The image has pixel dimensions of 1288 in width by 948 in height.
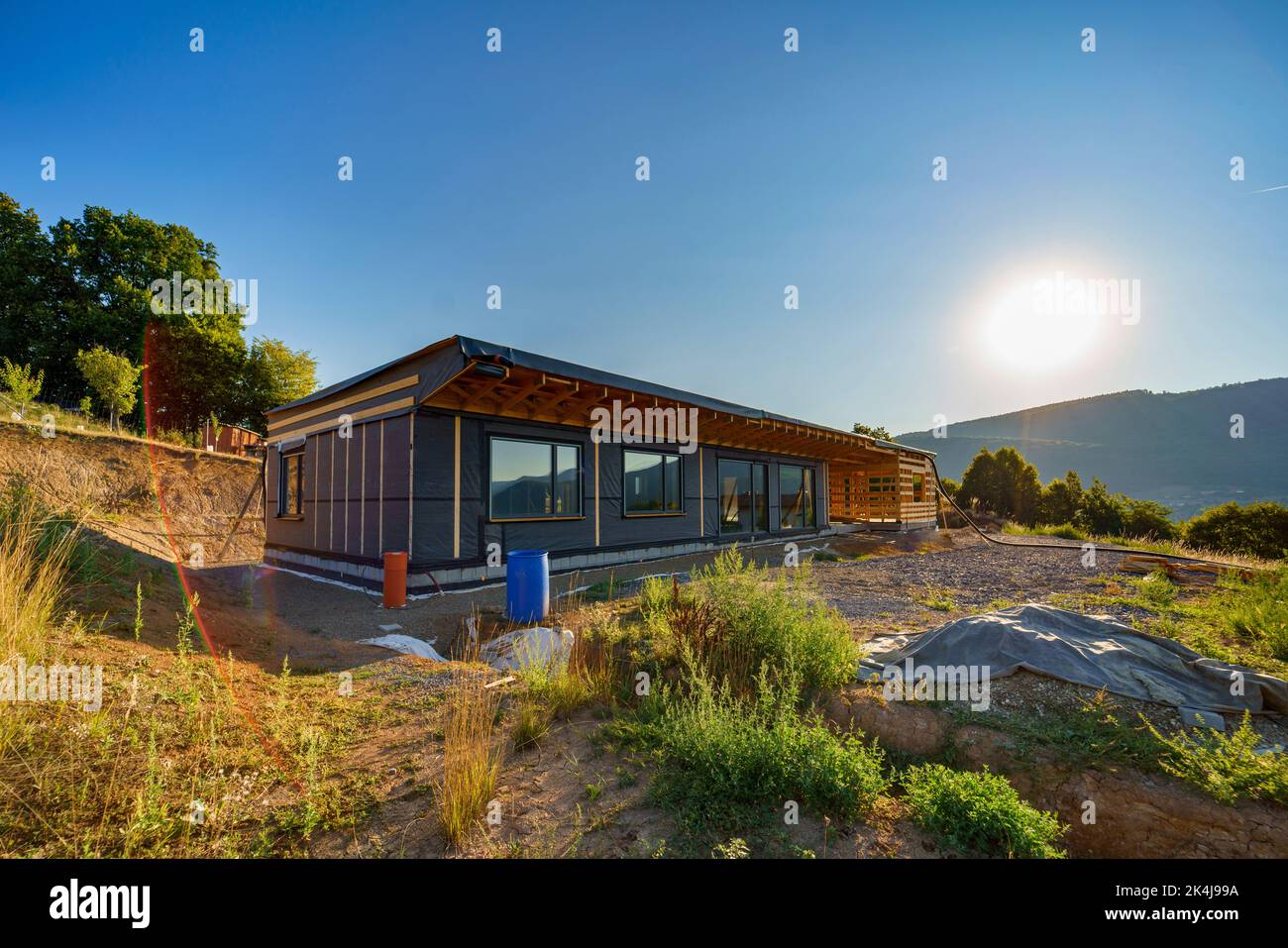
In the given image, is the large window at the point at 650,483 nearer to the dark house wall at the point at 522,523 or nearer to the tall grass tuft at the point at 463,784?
the dark house wall at the point at 522,523

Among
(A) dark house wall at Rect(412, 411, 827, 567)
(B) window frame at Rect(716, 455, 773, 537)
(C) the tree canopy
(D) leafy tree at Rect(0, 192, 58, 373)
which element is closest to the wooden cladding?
(B) window frame at Rect(716, 455, 773, 537)

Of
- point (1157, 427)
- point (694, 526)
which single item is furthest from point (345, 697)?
point (1157, 427)

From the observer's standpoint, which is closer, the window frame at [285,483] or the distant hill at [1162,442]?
the window frame at [285,483]

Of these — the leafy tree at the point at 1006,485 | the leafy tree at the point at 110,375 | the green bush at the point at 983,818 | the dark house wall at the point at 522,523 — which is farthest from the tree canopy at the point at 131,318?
the leafy tree at the point at 1006,485

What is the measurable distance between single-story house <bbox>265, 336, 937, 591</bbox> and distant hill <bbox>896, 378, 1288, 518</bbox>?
56.5 meters

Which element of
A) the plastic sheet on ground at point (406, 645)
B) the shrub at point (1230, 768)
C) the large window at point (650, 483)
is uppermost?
the large window at point (650, 483)

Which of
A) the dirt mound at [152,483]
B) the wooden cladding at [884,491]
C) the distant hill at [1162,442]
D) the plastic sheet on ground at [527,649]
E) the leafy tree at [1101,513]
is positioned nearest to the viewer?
the plastic sheet on ground at [527,649]

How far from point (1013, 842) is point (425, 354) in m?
8.24

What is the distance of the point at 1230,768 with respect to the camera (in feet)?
7.50

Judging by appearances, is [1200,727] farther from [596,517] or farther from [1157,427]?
[1157,427]

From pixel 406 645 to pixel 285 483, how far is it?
928cm

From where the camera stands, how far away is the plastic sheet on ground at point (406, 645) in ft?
16.2
